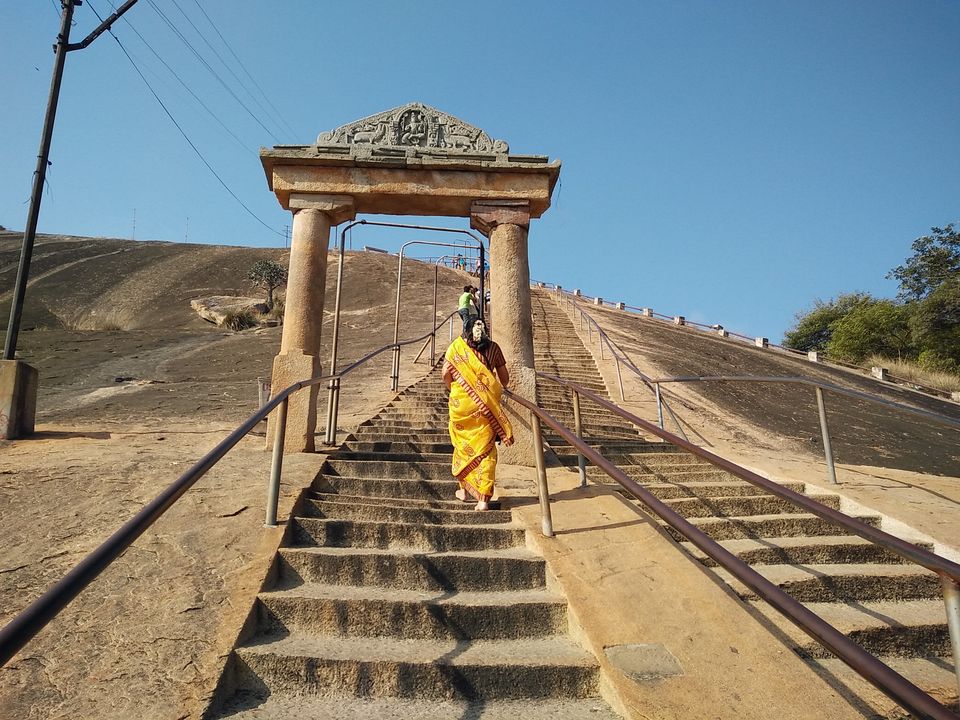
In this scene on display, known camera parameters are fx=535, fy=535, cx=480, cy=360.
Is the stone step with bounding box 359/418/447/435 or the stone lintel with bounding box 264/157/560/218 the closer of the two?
the stone lintel with bounding box 264/157/560/218

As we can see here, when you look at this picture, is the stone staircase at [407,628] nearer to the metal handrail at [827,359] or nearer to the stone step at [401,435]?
the stone step at [401,435]

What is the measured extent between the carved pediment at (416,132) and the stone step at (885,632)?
5.59m

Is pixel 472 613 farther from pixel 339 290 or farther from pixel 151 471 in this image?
pixel 339 290

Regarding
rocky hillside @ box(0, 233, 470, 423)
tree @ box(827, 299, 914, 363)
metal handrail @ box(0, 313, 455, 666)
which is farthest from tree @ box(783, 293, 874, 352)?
metal handrail @ box(0, 313, 455, 666)

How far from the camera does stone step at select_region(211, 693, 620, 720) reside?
93.0 inches

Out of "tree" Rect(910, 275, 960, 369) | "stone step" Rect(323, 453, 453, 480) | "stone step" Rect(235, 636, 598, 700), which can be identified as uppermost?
"tree" Rect(910, 275, 960, 369)

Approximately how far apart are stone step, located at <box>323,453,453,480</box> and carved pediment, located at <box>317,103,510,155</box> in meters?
3.88

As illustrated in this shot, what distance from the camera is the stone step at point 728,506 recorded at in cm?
457

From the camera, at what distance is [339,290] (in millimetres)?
6816

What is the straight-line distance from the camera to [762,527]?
4332 millimetres

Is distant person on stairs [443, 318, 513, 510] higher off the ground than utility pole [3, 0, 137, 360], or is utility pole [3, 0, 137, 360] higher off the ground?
utility pole [3, 0, 137, 360]

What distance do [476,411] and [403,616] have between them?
1.95 m

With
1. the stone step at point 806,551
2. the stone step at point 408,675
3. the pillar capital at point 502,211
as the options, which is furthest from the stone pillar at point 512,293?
the stone step at point 408,675

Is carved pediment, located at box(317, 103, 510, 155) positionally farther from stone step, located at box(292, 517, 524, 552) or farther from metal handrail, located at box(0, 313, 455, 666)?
metal handrail, located at box(0, 313, 455, 666)
